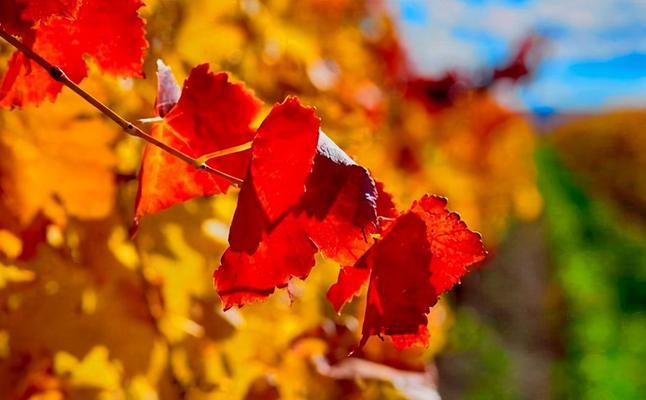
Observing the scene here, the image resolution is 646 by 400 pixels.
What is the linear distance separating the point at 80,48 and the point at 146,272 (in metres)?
0.26

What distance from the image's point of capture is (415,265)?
1.29ft

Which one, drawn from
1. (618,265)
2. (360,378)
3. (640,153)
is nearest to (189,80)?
(360,378)

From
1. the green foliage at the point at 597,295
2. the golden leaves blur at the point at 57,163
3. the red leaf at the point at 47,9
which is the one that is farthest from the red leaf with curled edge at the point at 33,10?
the green foliage at the point at 597,295

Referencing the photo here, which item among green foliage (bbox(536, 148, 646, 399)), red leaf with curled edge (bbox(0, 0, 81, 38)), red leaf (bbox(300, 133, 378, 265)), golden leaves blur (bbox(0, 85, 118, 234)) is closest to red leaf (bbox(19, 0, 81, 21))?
red leaf with curled edge (bbox(0, 0, 81, 38))

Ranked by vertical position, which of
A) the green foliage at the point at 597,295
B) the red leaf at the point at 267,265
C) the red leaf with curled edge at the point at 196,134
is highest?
the green foliage at the point at 597,295

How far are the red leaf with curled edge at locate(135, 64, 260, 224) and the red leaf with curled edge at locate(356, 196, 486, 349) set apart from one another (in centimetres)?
10

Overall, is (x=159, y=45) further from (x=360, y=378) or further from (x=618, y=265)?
(x=618, y=265)

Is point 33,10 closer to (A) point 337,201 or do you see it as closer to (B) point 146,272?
(A) point 337,201

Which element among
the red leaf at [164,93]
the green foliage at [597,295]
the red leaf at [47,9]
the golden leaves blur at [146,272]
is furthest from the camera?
the green foliage at [597,295]

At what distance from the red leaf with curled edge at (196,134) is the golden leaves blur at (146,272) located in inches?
3.6

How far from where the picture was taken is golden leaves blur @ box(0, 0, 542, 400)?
1.88 ft

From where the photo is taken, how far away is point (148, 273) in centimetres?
65

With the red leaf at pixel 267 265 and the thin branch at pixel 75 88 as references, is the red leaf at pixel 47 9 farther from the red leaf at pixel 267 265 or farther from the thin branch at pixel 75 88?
the red leaf at pixel 267 265

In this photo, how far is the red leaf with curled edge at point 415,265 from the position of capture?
0.39 metres
